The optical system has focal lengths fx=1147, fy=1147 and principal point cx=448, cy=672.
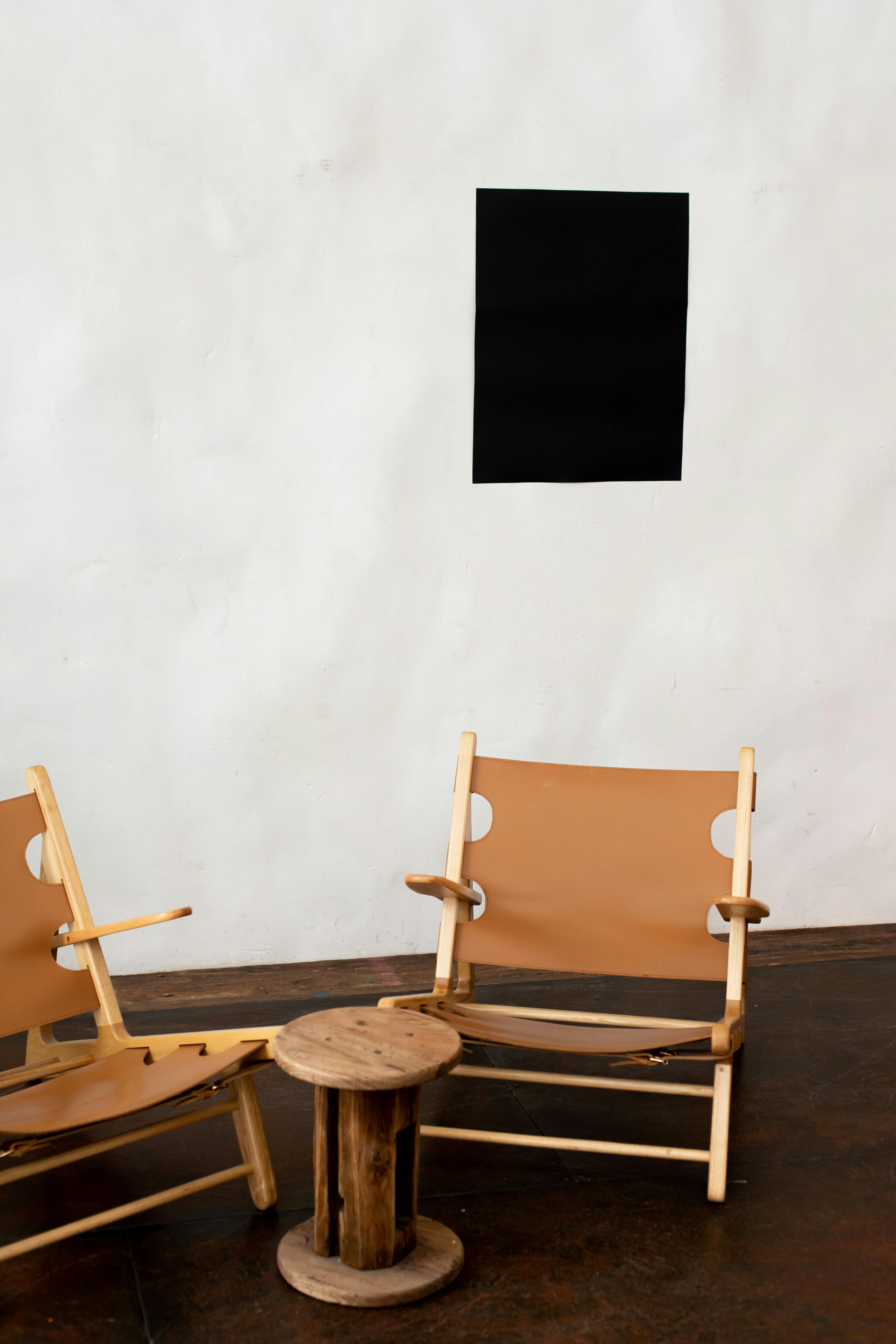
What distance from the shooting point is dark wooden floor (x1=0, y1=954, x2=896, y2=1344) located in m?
1.85

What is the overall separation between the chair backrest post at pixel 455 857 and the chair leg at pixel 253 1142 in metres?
0.48

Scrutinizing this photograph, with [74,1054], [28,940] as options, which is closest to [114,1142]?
[74,1054]

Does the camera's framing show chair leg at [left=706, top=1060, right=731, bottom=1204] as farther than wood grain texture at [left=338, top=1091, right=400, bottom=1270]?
Yes

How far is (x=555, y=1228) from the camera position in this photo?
2.12m

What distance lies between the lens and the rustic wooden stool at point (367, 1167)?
1.87 metres

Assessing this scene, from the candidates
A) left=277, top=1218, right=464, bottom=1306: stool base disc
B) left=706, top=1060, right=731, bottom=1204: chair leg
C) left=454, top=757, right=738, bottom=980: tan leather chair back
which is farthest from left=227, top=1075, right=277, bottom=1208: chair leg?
left=706, top=1060, right=731, bottom=1204: chair leg

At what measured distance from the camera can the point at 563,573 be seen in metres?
3.60

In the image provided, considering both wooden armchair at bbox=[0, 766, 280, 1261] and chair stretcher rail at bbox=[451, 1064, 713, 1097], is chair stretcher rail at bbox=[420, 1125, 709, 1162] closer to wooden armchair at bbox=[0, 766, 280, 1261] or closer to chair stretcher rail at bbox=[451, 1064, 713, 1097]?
chair stretcher rail at bbox=[451, 1064, 713, 1097]

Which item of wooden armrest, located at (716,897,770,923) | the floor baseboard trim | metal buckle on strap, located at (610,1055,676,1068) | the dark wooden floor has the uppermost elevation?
wooden armrest, located at (716,897,770,923)

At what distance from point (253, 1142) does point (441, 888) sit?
0.62 metres

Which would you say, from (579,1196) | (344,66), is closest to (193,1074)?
(579,1196)

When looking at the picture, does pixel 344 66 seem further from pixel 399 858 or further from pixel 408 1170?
pixel 408 1170

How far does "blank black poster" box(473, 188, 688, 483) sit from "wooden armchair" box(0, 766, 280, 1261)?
Result: 1.78 metres

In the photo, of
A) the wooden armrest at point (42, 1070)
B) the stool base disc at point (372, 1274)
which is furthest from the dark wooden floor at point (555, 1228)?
the wooden armrest at point (42, 1070)
